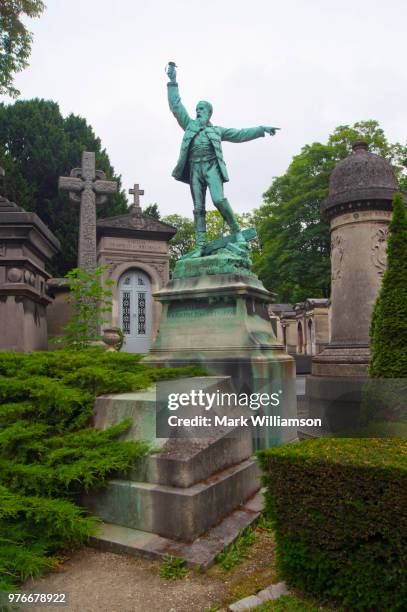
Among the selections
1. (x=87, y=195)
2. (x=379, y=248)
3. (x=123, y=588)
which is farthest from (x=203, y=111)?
(x=123, y=588)

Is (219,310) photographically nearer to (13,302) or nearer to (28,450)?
(28,450)

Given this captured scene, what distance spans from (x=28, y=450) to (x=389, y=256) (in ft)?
13.3

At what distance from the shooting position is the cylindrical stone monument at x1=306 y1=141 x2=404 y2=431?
8773 millimetres

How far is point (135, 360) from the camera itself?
5.11 m

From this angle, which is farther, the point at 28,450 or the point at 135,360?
the point at 135,360

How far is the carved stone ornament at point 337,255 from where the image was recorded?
372 inches

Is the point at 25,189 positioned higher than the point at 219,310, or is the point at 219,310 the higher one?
the point at 25,189

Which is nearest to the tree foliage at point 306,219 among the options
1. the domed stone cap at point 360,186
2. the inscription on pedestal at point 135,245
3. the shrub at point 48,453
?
the inscription on pedestal at point 135,245

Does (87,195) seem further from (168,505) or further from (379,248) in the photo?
(168,505)

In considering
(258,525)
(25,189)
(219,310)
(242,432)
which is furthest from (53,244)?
(25,189)

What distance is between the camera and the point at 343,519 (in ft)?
7.70

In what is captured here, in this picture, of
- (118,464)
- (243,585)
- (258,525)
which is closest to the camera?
(243,585)

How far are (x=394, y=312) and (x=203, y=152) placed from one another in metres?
3.43

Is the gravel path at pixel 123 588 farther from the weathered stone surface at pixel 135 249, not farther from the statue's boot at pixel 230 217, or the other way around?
the weathered stone surface at pixel 135 249
